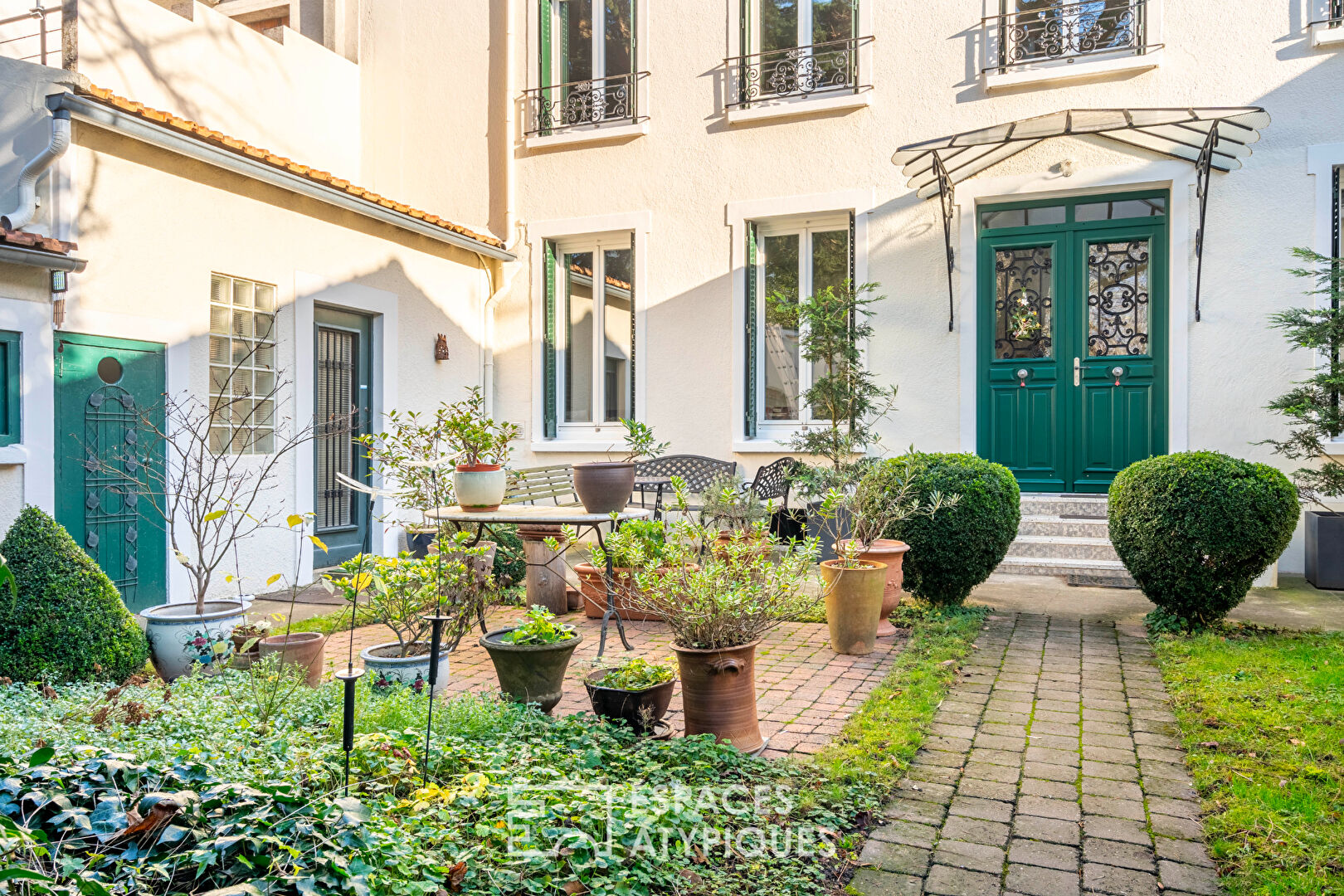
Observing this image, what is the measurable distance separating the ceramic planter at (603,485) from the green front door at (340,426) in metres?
3.48

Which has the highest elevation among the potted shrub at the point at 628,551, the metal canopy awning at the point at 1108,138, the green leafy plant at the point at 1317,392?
the metal canopy awning at the point at 1108,138

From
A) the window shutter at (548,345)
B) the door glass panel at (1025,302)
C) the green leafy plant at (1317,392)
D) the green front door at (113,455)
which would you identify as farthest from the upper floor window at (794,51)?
the green front door at (113,455)

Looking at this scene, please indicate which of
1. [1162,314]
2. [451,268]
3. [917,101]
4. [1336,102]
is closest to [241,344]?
[451,268]

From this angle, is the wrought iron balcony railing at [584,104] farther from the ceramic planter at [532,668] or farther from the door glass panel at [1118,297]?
the ceramic planter at [532,668]

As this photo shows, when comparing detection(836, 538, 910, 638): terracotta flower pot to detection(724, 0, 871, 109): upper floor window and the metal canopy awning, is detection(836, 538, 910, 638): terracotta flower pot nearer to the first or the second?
the metal canopy awning

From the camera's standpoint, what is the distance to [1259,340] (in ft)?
24.8

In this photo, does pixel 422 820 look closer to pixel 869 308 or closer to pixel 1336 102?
pixel 869 308

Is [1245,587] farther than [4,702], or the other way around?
[1245,587]

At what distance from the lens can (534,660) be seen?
3.91 m

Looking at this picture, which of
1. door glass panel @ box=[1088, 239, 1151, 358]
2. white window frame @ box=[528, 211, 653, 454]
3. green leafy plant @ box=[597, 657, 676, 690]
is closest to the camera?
green leafy plant @ box=[597, 657, 676, 690]

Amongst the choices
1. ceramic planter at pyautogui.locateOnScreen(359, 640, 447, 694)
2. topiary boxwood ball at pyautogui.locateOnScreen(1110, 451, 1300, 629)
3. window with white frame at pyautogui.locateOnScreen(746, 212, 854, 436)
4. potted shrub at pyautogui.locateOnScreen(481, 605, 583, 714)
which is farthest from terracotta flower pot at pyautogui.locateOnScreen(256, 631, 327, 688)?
window with white frame at pyautogui.locateOnScreen(746, 212, 854, 436)

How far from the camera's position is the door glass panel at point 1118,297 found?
8.16m

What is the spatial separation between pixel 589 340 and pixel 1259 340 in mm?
6297

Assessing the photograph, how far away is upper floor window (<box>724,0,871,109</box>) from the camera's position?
8828mm
